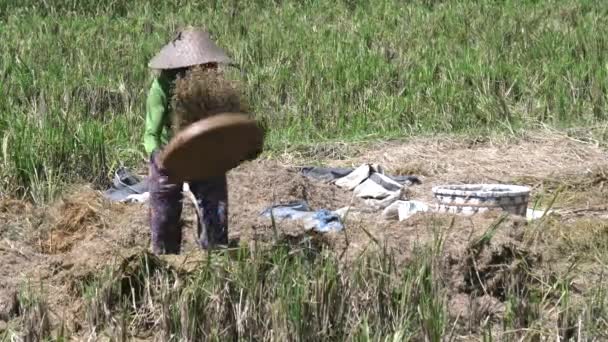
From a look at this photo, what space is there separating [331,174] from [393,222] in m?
1.75

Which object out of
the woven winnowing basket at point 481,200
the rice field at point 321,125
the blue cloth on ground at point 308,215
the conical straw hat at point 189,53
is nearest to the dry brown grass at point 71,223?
the rice field at point 321,125

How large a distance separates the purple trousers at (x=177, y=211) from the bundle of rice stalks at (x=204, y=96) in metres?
0.40

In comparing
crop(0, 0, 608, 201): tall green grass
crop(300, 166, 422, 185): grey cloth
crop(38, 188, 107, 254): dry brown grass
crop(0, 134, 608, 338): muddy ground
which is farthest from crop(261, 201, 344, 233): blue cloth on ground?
crop(0, 0, 608, 201): tall green grass

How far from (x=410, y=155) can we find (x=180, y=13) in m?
5.65

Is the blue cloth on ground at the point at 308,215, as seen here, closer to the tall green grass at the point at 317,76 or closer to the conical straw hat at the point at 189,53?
the conical straw hat at the point at 189,53

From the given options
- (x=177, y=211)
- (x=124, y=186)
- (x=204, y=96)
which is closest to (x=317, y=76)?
(x=124, y=186)

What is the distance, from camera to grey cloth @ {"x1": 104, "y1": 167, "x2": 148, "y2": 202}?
7156mm

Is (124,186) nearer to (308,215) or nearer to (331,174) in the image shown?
(331,174)

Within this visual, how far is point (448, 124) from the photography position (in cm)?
882

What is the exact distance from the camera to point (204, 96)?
514 cm

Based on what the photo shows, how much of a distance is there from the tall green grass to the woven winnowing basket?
1906 millimetres

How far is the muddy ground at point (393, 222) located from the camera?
198 inches

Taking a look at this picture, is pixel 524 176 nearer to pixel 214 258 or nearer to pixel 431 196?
pixel 431 196

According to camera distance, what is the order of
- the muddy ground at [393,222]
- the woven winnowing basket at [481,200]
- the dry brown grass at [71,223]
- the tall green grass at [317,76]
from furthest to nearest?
1. the tall green grass at [317,76]
2. the woven winnowing basket at [481,200]
3. the dry brown grass at [71,223]
4. the muddy ground at [393,222]
